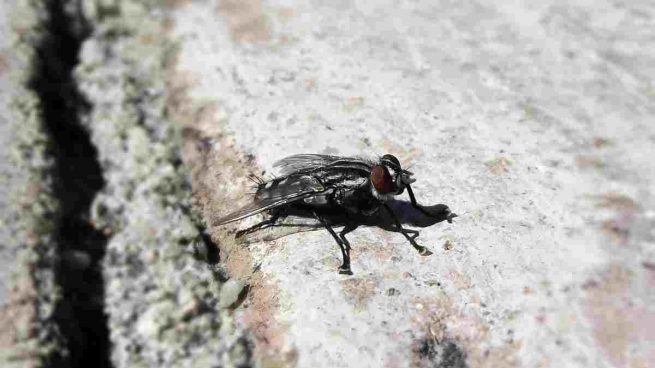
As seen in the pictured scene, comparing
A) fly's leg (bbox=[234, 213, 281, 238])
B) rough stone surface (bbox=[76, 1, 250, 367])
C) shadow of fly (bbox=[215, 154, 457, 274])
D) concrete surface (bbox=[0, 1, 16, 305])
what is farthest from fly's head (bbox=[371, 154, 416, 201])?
concrete surface (bbox=[0, 1, 16, 305])

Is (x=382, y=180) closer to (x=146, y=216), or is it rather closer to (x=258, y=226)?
(x=258, y=226)

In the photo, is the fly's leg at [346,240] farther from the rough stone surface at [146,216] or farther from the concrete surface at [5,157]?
the concrete surface at [5,157]

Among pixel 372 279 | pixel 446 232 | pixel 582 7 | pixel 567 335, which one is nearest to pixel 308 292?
pixel 372 279

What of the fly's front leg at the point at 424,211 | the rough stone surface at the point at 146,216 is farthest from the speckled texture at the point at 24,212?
the fly's front leg at the point at 424,211

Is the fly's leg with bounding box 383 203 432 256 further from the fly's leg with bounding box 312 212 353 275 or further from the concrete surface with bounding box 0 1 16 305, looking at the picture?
the concrete surface with bounding box 0 1 16 305

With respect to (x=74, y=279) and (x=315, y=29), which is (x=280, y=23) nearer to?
(x=315, y=29)

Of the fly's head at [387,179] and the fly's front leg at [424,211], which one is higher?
the fly's head at [387,179]
